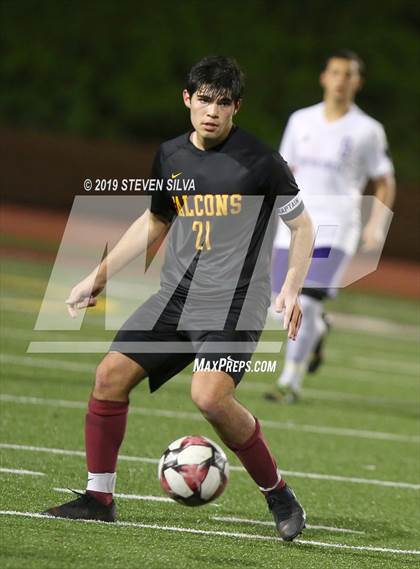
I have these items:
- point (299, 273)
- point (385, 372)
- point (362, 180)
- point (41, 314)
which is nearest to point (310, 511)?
point (299, 273)

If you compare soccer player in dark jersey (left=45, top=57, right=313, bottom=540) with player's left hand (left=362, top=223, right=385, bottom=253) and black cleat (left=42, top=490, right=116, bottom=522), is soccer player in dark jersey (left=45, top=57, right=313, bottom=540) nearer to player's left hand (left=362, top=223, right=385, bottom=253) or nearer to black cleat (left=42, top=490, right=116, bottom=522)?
black cleat (left=42, top=490, right=116, bottom=522)

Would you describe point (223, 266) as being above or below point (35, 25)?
above

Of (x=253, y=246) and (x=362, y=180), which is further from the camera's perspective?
(x=362, y=180)

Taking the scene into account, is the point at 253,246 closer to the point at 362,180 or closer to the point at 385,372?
the point at 362,180

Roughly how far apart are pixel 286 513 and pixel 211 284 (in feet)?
3.20

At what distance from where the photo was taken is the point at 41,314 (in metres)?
13.2

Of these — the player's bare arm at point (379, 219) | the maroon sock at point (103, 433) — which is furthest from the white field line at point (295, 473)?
the player's bare arm at point (379, 219)

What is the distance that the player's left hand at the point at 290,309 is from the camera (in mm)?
5078

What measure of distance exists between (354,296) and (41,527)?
16.3m

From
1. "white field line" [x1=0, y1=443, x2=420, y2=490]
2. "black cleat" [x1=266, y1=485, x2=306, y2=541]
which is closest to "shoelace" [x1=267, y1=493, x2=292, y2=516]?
"black cleat" [x1=266, y1=485, x2=306, y2=541]

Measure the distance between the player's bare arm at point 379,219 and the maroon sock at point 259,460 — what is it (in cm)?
407

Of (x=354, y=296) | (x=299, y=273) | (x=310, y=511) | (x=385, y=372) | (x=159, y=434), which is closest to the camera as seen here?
(x=299, y=273)

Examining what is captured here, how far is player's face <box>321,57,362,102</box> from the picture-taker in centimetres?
925

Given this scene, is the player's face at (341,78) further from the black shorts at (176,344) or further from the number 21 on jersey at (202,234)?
the black shorts at (176,344)
